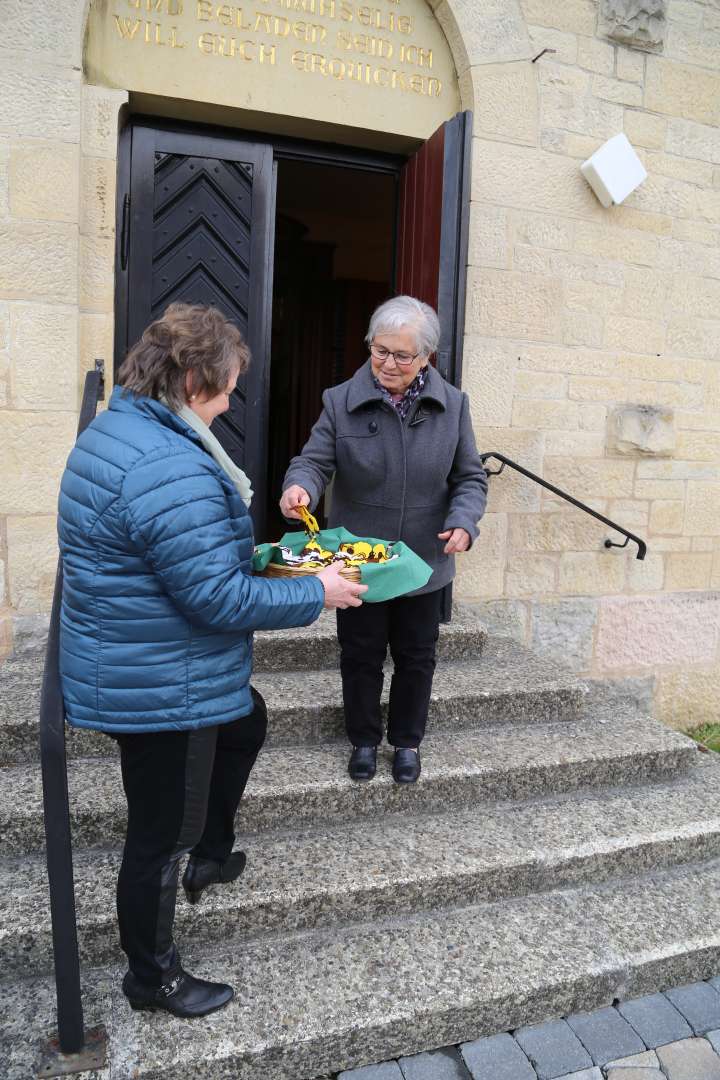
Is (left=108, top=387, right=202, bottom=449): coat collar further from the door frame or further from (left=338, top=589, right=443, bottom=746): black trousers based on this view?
the door frame

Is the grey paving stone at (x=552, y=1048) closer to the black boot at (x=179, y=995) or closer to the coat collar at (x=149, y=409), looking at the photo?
the black boot at (x=179, y=995)

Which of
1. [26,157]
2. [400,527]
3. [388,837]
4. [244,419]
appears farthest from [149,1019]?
[26,157]

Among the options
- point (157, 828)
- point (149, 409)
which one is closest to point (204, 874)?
point (157, 828)

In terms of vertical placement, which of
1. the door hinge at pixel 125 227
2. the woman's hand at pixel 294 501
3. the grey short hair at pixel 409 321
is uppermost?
the door hinge at pixel 125 227

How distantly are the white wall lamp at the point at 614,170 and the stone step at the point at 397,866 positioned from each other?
2.86 meters

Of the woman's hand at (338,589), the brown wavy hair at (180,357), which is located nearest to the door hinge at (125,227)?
the brown wavy hair at (180,357)

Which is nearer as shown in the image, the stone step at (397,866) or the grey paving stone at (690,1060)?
the grey paving stone at (690,1060)

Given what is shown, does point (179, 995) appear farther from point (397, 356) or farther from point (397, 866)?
point (397, 356)

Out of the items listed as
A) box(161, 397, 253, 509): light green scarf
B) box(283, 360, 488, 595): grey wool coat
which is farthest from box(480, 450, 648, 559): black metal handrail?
box(161, 397, 253, 509): light green scarf

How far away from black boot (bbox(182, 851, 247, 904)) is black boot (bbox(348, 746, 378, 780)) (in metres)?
0.52

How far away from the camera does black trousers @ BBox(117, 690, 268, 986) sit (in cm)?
175

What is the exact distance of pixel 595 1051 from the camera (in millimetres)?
2100

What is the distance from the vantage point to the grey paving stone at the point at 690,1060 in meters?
2.03

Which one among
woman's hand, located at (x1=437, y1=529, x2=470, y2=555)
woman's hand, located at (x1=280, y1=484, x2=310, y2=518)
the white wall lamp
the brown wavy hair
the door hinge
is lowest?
woman's hand, located at (x1=437, y1=529, x2=470, y2=555)
